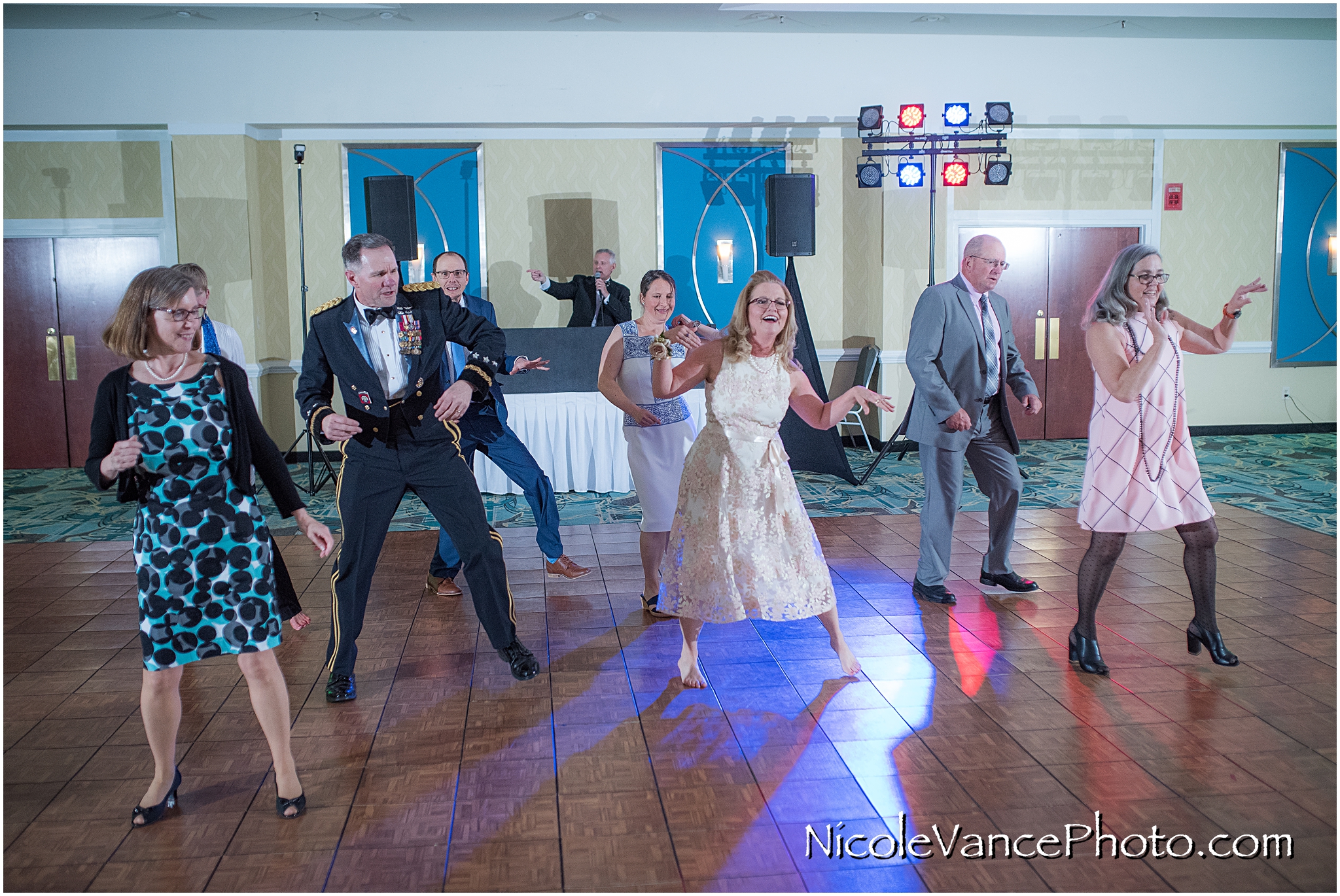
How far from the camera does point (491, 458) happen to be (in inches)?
186

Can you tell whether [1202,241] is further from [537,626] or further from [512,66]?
[537,626]

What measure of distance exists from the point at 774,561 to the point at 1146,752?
4.00 feet

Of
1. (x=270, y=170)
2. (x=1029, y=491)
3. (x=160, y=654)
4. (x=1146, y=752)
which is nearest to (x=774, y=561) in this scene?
(x=1146, y=752)

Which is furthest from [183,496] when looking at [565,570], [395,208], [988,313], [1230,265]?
[1230,265]

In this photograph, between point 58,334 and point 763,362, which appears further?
point 58,334

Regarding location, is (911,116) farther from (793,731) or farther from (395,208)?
(793,731)

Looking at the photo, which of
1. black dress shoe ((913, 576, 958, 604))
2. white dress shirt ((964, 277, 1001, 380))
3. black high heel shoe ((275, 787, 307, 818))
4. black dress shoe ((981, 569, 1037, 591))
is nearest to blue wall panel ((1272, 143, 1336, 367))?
black dress shoe ((981, 569, 1037, 591))

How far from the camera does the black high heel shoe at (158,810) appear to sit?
2559 mm

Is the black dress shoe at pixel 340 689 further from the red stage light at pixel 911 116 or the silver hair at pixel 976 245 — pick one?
the red stage light at pixel 911 116

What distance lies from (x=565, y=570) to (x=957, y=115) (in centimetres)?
546

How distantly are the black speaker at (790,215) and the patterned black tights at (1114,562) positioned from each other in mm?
4781

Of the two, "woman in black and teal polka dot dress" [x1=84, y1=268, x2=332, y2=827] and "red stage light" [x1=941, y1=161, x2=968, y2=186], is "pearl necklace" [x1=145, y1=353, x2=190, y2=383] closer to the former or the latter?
"woman in black and teal polka dot dress" [x1=84, y1=268, x2=332, y2=827]

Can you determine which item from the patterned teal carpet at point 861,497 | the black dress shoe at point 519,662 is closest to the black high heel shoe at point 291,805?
the black dress shoe at point 519,662

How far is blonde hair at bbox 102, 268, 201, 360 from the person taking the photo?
2420 mm
